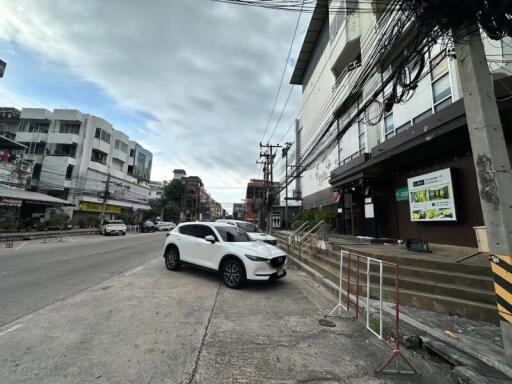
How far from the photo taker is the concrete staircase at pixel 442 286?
15.0 ft

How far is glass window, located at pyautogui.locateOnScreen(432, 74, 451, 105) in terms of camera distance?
8984 millimetres

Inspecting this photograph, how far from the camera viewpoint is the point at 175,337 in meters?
3.81

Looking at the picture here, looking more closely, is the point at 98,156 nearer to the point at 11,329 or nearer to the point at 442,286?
the point at 11,329

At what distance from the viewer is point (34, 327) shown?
12.9 feet

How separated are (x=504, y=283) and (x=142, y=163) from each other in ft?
189

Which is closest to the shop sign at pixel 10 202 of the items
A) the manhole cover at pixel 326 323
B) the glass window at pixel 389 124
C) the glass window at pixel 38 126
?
the glass window at pixel 38 126

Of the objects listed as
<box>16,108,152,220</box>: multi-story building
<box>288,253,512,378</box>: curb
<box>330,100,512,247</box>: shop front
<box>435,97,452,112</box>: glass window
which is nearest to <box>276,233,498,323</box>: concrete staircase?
<box>288,253,512,378</box>: curb

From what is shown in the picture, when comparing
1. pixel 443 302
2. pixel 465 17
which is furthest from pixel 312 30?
pixel 443 302

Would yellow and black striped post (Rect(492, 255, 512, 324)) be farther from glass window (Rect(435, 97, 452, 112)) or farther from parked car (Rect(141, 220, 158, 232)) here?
parked car (Rect(141, 220, 158, 232))

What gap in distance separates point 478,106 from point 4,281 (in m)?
10.9

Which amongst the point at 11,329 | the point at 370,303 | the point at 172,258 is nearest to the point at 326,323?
the point at 370,303

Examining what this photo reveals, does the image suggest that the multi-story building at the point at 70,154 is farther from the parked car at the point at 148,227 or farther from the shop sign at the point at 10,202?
the shop sign at the point at 10,202

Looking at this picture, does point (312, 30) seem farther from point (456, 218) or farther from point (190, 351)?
point (190, 351)

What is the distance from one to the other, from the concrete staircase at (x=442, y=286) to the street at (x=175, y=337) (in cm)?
145
